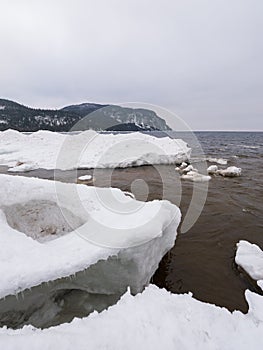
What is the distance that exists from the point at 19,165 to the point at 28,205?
10864mm

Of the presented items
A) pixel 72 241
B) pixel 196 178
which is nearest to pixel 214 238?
pixel 72 241

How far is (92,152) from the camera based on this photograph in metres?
15.2

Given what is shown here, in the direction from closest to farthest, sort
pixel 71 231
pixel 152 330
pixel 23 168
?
pixel 152 330 → pixel 71 231 → pixel 23 168

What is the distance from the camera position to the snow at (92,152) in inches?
521

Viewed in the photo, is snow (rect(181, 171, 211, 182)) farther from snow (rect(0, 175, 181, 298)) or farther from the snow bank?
the snow bank

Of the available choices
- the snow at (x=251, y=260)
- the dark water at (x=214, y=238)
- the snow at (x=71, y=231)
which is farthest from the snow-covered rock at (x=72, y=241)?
the snow at (x=251, y=260)

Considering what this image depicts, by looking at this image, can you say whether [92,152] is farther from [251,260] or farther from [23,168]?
[251,260]

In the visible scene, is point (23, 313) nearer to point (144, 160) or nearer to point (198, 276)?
point (198, 276)

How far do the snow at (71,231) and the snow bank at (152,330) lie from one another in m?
0.61

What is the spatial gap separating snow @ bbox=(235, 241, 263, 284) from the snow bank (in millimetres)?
1663

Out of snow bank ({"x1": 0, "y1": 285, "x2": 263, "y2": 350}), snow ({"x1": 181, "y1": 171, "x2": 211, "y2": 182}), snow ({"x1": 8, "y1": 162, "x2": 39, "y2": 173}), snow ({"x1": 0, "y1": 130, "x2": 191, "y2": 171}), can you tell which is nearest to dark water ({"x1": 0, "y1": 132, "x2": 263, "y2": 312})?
snow ({"x1": 181, "y1": 171, "x2": 211, "y2": 182})

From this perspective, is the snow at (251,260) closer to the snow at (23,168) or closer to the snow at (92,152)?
the snow at (92,152)

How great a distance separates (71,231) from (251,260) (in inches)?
121

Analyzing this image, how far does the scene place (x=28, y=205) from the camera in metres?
3.42
